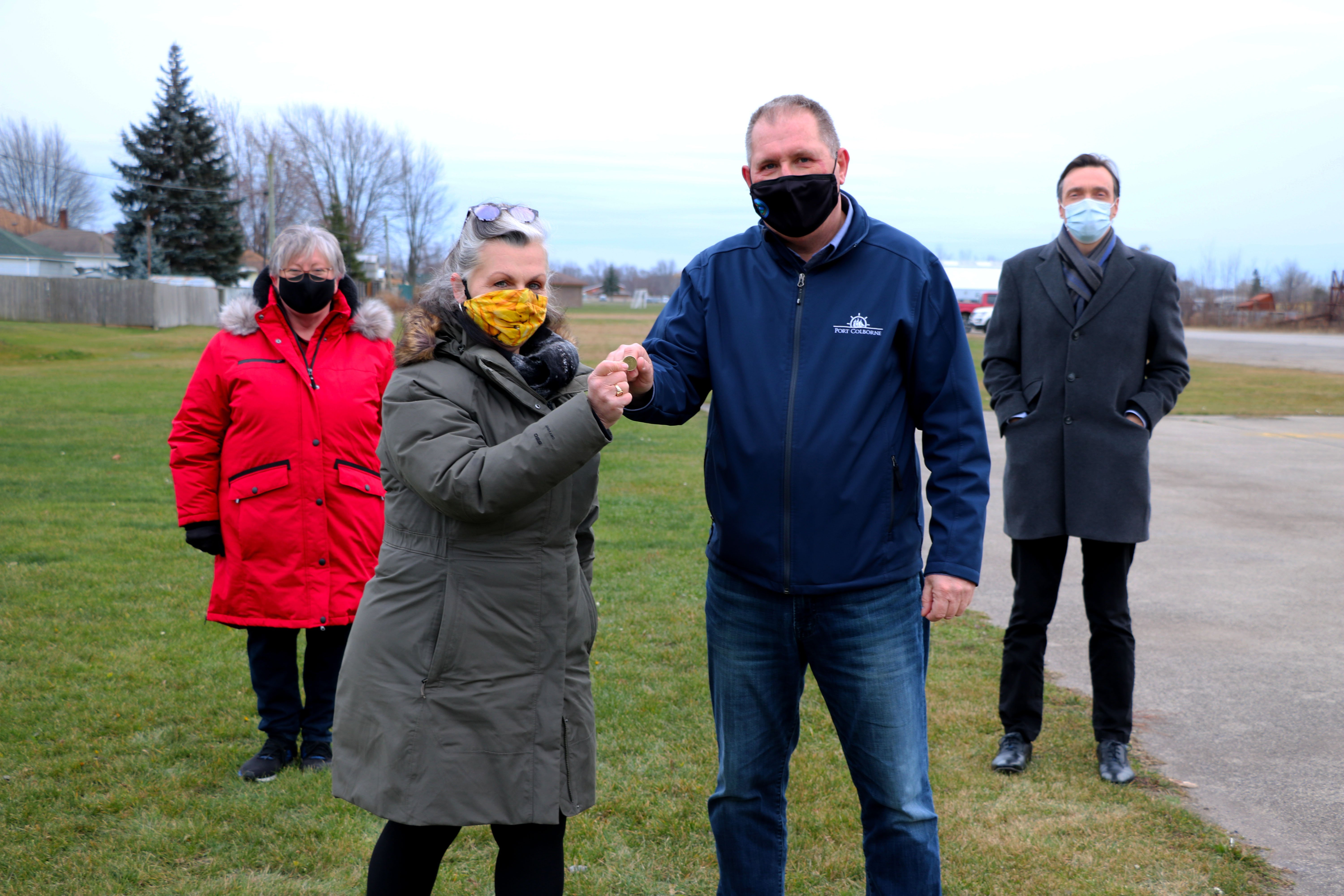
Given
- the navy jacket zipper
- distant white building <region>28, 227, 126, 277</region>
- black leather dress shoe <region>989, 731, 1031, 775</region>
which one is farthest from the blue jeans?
distant white building <region>28, 227, 126, 277</region>

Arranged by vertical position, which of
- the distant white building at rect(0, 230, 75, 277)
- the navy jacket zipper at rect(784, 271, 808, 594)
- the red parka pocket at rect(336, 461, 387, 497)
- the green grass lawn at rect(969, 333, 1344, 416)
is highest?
the distant white building at rect(0, 230, 75, 277)

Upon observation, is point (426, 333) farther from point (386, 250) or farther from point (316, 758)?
point (386, 250)

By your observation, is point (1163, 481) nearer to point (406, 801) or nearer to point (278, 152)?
point (406, 801)

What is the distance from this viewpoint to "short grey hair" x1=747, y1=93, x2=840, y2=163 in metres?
2.77

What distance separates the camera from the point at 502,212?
2.65m

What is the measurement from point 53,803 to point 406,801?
2367 mm

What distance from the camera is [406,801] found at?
243 cm

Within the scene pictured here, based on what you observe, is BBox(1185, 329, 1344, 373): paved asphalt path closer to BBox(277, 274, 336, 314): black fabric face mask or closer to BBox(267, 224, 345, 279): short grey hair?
BBox(267, 224, 345, 279): short grey hair

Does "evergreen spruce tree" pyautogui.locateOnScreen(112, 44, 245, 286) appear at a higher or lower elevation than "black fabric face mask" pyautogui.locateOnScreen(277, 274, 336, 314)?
higher

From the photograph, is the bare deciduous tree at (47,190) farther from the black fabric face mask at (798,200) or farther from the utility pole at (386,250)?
the black fabric face mask at (798,200)

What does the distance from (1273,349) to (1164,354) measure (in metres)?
41.2

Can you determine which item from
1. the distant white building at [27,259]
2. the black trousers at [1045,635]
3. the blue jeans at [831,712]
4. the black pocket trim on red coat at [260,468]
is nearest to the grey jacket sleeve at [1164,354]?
the black trousers at [1045,635]

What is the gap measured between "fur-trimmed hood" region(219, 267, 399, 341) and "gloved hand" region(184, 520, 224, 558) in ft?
2.48

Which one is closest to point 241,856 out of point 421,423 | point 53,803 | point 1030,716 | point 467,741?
Result: point 53,803
